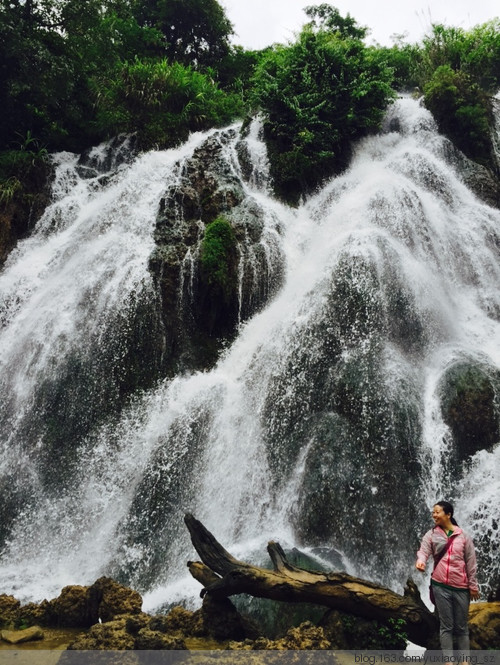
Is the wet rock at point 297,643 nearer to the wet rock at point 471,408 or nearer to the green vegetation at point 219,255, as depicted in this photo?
the wet rock at point 471,408

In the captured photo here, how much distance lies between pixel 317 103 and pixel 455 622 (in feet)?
49.0

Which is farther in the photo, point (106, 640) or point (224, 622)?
point (224, 622)

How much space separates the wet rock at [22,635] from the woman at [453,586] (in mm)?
3835

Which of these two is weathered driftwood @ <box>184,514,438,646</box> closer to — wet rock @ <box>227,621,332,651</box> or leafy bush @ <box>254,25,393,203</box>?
wet rock @ <box>227,621,332,651</box>

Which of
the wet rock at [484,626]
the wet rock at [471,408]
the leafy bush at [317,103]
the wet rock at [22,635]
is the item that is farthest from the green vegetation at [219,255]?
the wet rock at [484,626]

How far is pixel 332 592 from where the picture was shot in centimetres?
471

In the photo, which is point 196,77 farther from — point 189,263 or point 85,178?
point 189,263

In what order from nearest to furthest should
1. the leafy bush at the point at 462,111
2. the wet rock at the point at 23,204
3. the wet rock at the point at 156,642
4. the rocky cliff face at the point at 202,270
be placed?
1. the wet rock at the point at 156,642
2. the rocky cliff face at the point at 202,270
3. the wet rock at the point at 23,204
4. the leafy bush at the point at 462,111

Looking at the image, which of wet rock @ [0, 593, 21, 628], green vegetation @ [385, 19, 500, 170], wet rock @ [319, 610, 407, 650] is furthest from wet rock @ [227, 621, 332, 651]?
green vegetation @ [385, 19, 500, 170]

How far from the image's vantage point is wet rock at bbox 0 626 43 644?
491 cm

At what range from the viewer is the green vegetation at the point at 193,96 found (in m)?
14.8

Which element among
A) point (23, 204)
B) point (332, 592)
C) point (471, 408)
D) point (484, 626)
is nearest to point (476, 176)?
point (471, 408)

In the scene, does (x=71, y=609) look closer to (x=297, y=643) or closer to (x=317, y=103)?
(x=297, y=643)

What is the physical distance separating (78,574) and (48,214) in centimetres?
959
